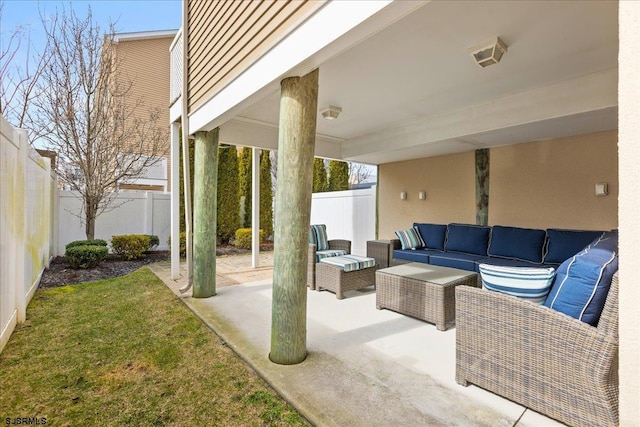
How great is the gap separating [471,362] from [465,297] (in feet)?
1.63

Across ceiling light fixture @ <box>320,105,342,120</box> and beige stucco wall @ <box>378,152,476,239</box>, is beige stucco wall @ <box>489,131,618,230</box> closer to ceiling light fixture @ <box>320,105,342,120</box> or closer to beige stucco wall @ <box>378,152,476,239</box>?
beige stucco wall @ <box>378,152,476,239</box>

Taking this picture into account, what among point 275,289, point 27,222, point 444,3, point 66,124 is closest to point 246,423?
point 275,289

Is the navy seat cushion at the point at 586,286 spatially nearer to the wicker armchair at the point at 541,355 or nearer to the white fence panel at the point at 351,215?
the wicker armchair at the point at 541,355

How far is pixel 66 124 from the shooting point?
755cm

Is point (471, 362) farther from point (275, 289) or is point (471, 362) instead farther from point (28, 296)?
point (28, 296)

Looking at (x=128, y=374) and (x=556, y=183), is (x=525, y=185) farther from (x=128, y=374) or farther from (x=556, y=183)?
(x=128, y=374)

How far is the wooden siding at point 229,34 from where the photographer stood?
2.72 m

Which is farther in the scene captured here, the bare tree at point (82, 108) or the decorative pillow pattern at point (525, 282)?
the bare tree at point (82, 108)

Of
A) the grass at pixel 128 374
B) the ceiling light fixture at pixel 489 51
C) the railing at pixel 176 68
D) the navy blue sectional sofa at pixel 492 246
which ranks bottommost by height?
the grass at pixel 128 374

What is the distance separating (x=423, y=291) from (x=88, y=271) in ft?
22.1

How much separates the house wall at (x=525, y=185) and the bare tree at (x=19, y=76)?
8330 millimetres

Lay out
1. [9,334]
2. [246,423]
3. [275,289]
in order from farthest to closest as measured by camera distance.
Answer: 1. [9,334]
2. [275,289]
3. [246,423]
